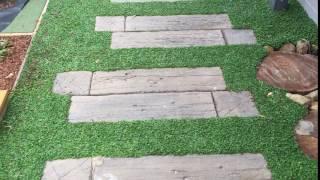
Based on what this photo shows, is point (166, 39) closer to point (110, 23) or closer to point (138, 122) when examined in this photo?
point (110, 23)

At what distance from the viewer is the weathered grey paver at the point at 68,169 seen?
8.70ft

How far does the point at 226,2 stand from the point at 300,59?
146cm

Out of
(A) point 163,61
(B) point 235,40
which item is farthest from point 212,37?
(A) point 163,61

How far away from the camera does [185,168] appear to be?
270 cm

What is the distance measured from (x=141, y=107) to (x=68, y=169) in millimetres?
780

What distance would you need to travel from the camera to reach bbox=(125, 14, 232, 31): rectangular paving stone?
14.4 feet

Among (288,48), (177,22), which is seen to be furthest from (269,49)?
(177,22)

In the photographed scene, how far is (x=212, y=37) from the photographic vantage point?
4191 mm

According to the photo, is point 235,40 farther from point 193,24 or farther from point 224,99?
point 224,99

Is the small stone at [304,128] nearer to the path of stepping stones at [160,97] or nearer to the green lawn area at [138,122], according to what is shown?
the green lawn area at [138,122]

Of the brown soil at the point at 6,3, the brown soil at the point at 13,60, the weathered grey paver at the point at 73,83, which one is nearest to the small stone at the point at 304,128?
the weathered grey paver at the point at 73,83

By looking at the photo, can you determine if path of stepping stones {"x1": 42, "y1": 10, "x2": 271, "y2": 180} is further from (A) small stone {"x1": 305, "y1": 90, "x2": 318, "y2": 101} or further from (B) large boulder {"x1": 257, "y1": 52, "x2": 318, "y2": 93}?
(A) small stone {"x1": 305, "y1": 90, "x2": 318, "y2": 101}

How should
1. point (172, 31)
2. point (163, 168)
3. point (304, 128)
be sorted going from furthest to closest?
point (172, 31) → point (304, 128) → point (163, 168)

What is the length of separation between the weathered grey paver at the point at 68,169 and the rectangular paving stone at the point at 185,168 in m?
0.05
